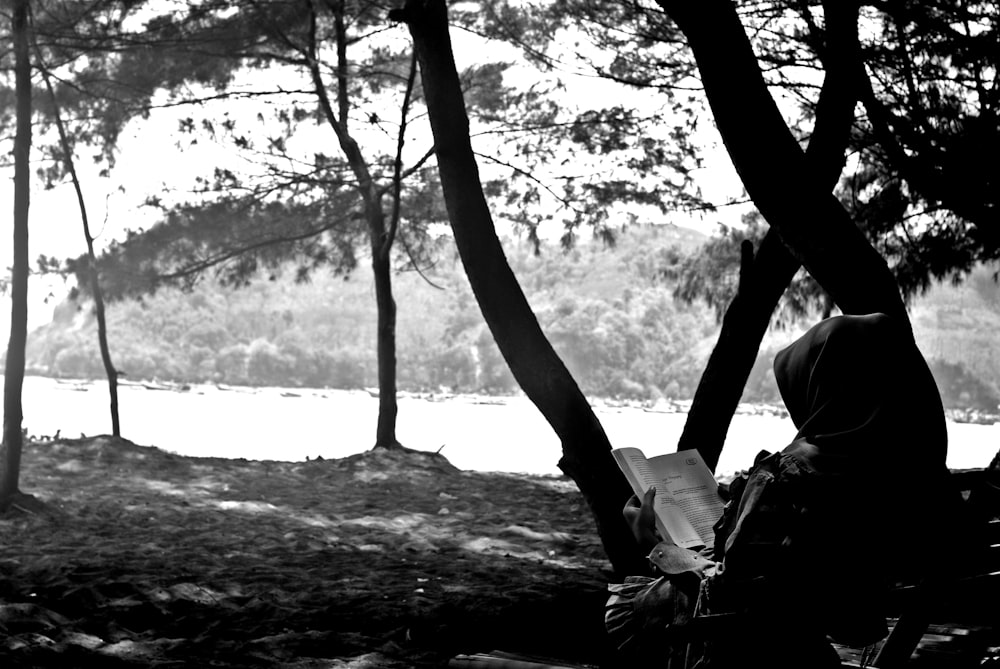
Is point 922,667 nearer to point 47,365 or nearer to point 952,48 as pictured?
point 952,48

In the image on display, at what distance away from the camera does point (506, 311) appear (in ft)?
12.4

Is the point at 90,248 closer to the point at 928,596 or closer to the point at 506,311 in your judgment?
the point at 506,311

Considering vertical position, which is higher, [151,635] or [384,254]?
[384,254]

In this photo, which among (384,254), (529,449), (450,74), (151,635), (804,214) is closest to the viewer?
(804,214)

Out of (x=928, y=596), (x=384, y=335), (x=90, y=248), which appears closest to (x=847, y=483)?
(x=928, y=596)

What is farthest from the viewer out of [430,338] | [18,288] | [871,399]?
[430,338]

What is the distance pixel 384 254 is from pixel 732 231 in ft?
11.3

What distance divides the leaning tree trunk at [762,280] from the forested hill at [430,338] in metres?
29.7

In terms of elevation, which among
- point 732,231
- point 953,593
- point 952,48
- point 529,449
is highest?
point 952,48

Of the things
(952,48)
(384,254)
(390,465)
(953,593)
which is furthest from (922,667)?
(384,254)

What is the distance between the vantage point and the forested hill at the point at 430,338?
41.3 metres

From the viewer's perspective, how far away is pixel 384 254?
387 inches

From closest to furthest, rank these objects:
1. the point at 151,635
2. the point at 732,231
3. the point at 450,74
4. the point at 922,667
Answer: the point at 922,667
the point at 151,635
the point at 450,74
the point at 732,231

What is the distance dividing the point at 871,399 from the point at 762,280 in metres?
2.47
